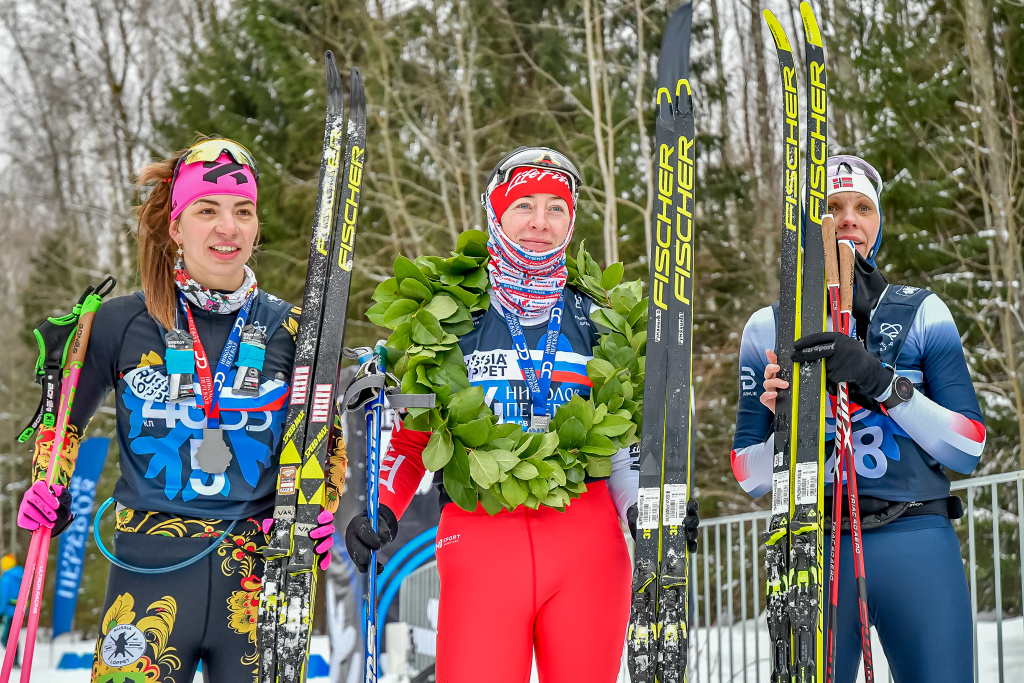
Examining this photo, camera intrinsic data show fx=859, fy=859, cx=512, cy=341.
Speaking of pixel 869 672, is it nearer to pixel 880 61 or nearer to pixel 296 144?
pixel 880 61

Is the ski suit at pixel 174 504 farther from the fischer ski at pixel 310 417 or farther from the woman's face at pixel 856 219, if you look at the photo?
the woman's face at pixel 856 219

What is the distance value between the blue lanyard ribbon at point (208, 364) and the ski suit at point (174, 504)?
17mm

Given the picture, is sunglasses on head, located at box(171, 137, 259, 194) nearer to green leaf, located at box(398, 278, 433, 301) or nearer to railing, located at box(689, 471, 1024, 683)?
green leaf, located at box(398, 278, 433, 301)

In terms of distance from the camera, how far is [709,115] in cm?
1311

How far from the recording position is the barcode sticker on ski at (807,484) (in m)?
2.22

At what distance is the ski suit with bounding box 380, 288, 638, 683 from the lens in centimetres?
213

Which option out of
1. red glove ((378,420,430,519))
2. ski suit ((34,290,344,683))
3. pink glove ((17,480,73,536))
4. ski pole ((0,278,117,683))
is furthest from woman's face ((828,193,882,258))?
pink glove ((17,480,73,536))

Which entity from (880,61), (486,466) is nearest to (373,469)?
(486,466)

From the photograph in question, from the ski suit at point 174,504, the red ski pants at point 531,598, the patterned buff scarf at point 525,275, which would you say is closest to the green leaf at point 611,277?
the patterned buff scarf at point 525,275

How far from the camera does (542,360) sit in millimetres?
2334

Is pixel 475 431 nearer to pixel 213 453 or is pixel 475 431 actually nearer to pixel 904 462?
pixel 213 453

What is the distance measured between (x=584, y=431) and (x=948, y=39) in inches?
447

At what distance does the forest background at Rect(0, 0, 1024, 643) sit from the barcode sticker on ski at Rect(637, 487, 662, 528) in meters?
8.46

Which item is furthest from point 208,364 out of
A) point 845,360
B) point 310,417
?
point 845,360
